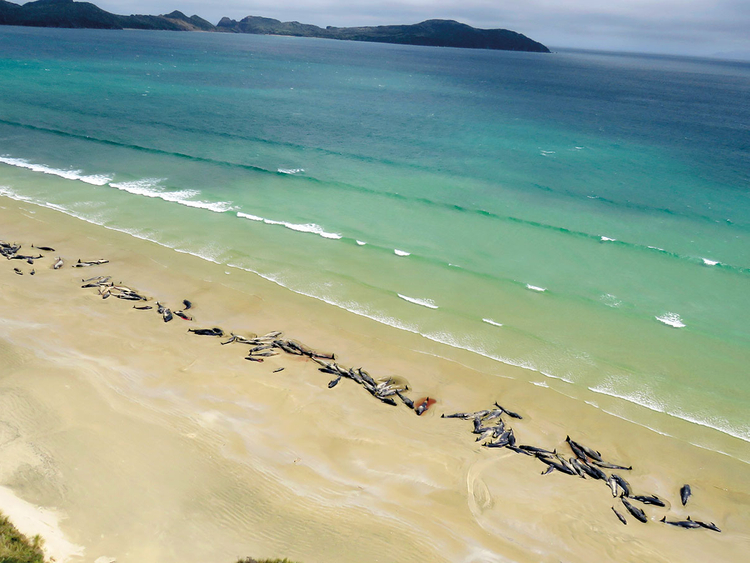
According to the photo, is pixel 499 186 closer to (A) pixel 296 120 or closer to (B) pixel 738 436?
(B) pixel 738 436

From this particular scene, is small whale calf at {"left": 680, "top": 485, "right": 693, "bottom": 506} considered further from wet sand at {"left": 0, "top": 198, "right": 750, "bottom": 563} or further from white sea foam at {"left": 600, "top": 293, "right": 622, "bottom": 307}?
white sea foam at {"left": 600, "top": 293, "right": 622, "bottom": 307}

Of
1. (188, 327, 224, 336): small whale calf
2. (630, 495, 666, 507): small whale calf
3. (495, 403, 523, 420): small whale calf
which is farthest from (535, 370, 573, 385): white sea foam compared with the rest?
(188, 327, 224, 336): small whale calf

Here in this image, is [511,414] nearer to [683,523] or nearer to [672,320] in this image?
[683,523]

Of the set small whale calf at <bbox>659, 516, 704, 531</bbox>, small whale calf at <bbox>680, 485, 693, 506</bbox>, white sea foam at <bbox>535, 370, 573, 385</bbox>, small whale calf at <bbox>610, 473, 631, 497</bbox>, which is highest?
white sea foam at <bbox>535, 370, 573, 385</bbox>

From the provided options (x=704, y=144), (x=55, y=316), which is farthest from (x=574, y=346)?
(x=704, y=144)

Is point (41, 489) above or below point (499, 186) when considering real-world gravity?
below

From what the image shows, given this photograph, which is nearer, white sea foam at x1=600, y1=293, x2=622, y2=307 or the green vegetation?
the green vegetation
